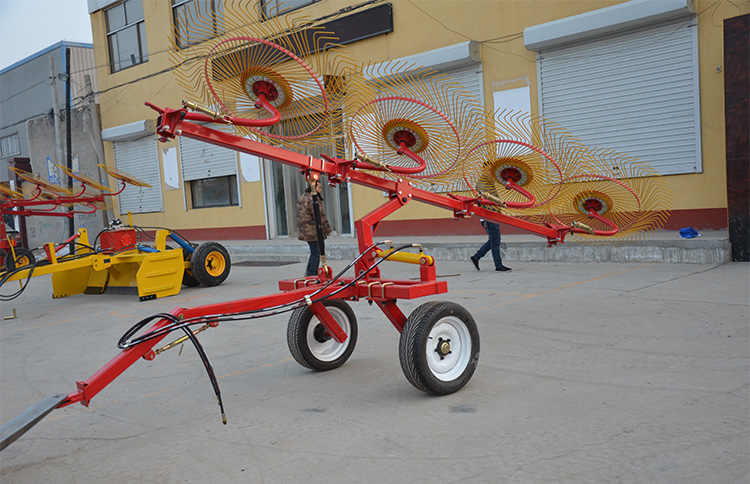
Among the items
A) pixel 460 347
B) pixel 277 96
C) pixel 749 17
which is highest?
pixel 749 17

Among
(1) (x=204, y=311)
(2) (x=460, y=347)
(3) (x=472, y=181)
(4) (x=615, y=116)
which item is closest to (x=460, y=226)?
(4) (x=615, y=116)

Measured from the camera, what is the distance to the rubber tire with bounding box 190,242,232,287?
11.0 metres

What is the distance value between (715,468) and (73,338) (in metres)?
6.70

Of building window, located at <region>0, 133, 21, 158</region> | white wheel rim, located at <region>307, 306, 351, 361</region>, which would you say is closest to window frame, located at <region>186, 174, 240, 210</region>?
white wheel rim, located at <region>307, 306, 351, 361</region>

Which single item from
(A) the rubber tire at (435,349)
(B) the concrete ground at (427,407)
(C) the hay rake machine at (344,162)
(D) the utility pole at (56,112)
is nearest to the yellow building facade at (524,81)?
(C) the hay rake machine at (344,162)

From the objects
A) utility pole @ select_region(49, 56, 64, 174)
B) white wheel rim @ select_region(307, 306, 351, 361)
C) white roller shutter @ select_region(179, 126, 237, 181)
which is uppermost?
utility pole @ select_region(49, 56, 64, 174)

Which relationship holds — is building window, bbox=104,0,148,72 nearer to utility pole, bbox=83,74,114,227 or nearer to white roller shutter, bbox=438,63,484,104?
utility pole, bbox=83,74,114,227

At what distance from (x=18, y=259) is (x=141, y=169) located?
31.3ft

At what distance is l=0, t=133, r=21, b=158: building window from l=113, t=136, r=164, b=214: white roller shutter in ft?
65.6

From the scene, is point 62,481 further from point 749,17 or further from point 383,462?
point 749,17

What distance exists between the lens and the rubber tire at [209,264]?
1095 cm

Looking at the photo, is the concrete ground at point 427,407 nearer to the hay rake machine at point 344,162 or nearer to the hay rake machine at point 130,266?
the hay rake machine at point 344,162

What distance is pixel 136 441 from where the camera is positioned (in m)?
3.94

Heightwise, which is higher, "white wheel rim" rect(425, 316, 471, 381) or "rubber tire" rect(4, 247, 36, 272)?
"rubber tire" rect(4, 247, 36, 272)
